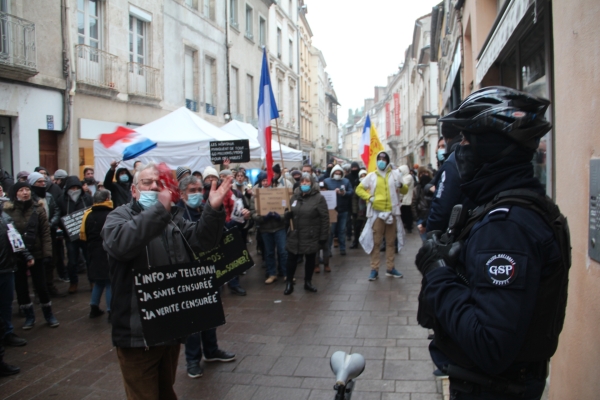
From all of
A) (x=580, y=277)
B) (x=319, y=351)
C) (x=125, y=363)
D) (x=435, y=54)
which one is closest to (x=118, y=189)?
(x=319, y=351)

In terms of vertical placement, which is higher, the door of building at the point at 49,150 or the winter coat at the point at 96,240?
the door of building at the point at 49,150

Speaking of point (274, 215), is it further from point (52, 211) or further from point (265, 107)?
point (52, 211)

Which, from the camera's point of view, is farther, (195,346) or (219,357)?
(219,357)

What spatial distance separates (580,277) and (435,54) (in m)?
23.8

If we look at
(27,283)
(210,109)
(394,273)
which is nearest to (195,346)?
(27,283)

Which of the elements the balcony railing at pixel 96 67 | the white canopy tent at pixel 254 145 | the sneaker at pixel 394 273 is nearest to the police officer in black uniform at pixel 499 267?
the sneaker at pixel 394 273

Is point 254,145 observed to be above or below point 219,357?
above

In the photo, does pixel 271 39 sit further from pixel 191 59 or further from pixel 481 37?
pixel 481 37

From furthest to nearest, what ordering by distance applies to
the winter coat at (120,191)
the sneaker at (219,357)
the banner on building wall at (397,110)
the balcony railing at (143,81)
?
the banner on building wall at (397,110), the balcony railing at (143,81), the winter coat at (120,191), the sneaker at (219,357)

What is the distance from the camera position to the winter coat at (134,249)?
2770mm

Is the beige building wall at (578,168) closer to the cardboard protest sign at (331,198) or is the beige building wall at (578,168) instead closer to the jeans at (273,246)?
the jeans at (273,246)

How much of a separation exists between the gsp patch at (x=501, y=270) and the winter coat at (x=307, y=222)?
19.9ft

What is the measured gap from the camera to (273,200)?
330 inches

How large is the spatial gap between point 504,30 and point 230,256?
3.75 m
